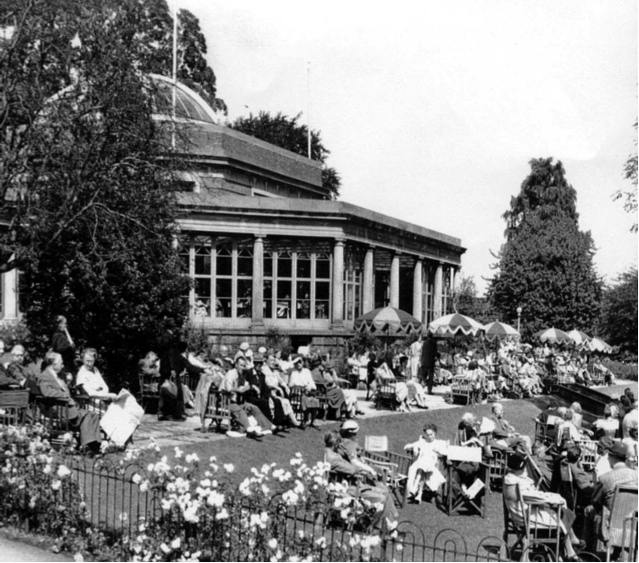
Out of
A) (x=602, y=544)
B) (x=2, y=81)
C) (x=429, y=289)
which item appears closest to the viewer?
(x=602, y=544)

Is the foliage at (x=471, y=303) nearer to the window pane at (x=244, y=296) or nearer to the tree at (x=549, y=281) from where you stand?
the tree at (x=549, y=281)

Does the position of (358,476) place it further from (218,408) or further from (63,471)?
(218,408)

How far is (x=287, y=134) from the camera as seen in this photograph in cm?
5388

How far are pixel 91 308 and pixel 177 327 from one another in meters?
2.08

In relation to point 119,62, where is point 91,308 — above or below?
below

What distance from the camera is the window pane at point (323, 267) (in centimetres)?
3125

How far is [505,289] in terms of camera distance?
53562mm

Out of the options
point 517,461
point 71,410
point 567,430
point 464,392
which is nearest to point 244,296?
point 464,392

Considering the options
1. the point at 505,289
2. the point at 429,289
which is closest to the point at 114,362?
the point at 429,289

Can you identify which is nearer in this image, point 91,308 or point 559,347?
point 91,308

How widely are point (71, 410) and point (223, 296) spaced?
18.6m

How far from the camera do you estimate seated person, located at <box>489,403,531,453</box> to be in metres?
13.2

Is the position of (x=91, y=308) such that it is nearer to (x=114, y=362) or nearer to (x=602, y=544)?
(x=114, y=362)

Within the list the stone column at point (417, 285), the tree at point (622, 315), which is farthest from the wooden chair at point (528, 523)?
the tree at point (622, 315)
